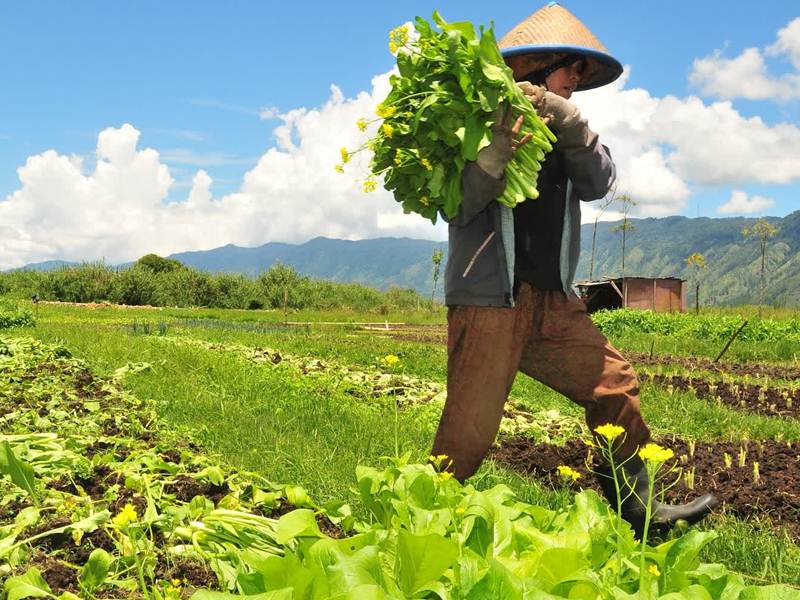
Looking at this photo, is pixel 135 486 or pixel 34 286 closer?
pixel 135 486

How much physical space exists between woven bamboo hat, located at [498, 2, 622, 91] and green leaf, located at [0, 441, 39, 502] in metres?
2.55

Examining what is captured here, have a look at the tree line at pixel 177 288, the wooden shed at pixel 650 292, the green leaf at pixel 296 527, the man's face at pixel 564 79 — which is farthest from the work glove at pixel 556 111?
the tree line at pixel 177 288

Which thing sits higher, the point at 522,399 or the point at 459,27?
the point at 459,27

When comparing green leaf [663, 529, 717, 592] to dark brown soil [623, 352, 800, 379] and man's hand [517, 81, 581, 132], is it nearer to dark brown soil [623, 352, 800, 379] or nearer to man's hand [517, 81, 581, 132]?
man's hand [517, 81, 581, 132]

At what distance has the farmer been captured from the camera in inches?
116

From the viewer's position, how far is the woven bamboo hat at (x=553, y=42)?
3100 millimetres

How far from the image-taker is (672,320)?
20.6m

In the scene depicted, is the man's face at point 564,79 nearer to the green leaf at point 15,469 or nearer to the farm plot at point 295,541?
the farm plot at point 295,541

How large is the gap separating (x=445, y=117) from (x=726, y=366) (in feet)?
36.8

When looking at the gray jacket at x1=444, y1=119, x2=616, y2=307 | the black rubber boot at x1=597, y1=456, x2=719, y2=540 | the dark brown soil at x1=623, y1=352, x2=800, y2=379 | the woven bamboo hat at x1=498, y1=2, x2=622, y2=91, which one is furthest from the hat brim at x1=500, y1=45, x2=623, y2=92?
the dark brown soil at x1=623, y1=352, x2=800, y2=379

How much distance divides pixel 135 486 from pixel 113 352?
6.93 metres

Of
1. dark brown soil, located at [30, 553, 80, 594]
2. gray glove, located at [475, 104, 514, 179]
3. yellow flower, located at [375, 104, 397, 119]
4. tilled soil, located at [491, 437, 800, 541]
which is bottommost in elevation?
tilled soil, located at [491, 437, 800, 541]

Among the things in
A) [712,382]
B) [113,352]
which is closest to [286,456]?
[113,352]

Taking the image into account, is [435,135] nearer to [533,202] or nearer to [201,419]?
[533,202]
